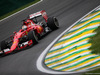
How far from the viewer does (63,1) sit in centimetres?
2111

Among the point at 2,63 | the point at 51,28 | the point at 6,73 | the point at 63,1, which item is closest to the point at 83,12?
the point at 51,28

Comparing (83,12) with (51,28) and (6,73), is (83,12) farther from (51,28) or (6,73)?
(6,73)

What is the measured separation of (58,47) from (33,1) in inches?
549

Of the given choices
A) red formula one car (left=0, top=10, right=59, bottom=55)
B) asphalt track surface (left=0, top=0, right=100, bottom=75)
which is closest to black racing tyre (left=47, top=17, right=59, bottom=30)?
red formula one car (left=0, top=10, right=59, bottom=55)

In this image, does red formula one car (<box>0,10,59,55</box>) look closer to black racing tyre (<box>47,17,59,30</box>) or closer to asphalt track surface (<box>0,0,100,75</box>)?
black racing tyre (<box>47,17,59,30</box>)

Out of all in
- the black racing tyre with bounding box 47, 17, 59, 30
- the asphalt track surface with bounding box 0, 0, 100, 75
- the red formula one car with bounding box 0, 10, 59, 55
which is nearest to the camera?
the asphalt track surface with bounding box 0, 0, 100, 75

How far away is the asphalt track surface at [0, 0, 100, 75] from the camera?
8875mm

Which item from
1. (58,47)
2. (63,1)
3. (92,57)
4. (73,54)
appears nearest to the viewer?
(92,57)

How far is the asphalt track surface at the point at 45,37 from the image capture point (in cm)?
888

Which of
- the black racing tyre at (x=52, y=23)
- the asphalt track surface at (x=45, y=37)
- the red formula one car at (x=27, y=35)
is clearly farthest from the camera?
the black racing tyre at (x=52, y=23)

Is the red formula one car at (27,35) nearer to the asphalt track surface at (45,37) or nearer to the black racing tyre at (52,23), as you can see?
the black racing tyre at (52,23)

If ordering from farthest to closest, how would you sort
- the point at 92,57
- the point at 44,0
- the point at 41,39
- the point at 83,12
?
the point at 44,0, the point at 83,12, the point at 41,39, the point at 92,57

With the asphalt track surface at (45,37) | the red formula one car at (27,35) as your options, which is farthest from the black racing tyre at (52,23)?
the asphalt track surface at (45,37)

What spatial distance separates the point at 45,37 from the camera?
12719 millimetres
